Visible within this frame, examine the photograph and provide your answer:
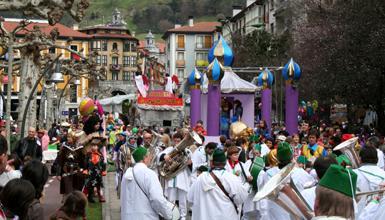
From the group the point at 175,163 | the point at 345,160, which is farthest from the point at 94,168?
the point at 345,160

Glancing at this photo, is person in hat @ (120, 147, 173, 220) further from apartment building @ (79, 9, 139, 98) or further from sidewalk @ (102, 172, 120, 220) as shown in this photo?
apartment building @ (79, 9, 139, 98)

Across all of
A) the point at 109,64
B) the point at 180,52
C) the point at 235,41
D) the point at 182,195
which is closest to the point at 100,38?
the point at 109,64

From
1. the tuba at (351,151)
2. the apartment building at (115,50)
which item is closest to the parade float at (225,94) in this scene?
the tuba at (351,151)

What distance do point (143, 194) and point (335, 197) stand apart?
5323 millimetres

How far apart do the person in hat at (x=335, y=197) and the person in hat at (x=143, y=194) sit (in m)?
4.93

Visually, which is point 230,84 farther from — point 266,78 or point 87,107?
point 87,107

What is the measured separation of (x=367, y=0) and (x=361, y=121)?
14.0m

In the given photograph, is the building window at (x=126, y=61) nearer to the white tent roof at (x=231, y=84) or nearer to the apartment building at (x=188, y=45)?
the apartment building at (x=188, y=45)

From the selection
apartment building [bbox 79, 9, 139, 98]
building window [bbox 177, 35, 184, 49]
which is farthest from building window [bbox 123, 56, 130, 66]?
building window [bbox 177, 35, 184, 49]

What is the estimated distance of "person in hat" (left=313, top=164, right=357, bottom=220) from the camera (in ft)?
15.9

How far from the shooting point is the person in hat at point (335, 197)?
15.9ft

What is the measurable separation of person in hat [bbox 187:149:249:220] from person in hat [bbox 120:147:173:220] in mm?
517

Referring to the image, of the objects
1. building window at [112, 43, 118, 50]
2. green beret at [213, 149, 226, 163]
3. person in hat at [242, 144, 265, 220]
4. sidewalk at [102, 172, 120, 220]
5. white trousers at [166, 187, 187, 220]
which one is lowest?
sidewalk at [102, 172, 120, 220]

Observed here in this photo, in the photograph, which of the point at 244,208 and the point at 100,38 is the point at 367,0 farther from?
the point at 100,38
